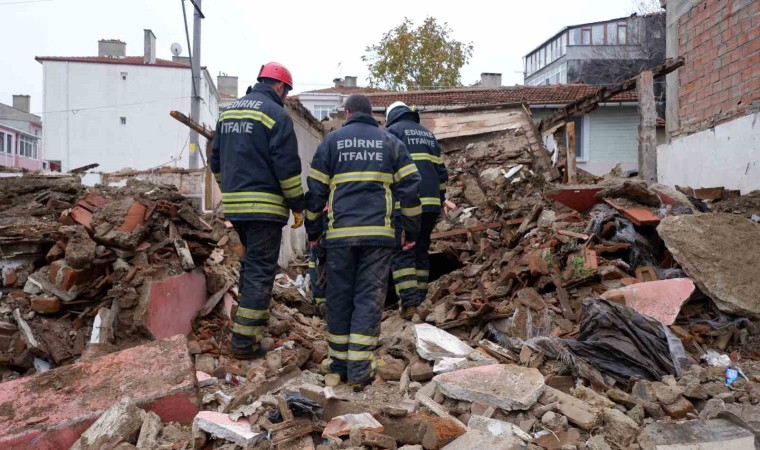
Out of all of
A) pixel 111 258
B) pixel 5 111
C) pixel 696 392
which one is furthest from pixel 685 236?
pixel 5 111

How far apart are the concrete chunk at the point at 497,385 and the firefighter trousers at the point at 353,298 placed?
63cm

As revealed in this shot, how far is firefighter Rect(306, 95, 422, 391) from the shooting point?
12.8 ft

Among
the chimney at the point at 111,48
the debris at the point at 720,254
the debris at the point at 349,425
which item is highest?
the chimney at the point at 111,48

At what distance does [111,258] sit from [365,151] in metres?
2.19

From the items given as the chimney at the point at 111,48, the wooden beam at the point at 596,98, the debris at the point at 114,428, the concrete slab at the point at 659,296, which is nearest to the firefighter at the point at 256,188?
the debris at the point at 114,428

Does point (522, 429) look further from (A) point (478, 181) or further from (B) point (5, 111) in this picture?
(B) point (5, 111)

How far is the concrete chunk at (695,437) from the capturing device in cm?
293

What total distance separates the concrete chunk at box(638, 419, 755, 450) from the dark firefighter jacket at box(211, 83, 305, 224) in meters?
2.78

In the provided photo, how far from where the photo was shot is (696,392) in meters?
3.41

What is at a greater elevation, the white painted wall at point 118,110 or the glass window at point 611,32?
the glass window at point 611,32

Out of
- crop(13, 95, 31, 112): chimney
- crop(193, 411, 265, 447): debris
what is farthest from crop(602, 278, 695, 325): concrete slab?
crop(13, 95, 31, 112): chimney

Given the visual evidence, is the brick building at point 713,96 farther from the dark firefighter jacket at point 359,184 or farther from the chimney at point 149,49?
the chimney at point 149,49

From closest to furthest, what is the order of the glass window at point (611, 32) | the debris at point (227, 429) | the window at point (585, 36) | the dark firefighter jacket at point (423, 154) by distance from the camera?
the debris at point (227, 429) → the dark firefighter jacket at point (423, 154) → the glass window at point (611, 32) → the window at point (585, 36)

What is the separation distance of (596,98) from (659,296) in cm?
527
